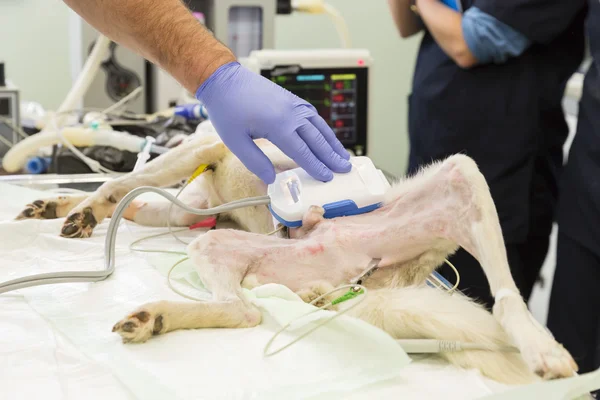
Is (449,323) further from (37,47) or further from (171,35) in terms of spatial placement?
(37,47)

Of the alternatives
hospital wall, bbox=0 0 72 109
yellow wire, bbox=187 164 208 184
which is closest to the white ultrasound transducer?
yellow wire, bbox=187 164 208 184

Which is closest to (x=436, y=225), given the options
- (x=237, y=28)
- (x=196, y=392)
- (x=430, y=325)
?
(x=430, y=325)

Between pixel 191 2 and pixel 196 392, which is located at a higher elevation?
pixel 191 2

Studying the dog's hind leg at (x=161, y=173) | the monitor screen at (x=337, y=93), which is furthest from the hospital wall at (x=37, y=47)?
the dog's hind leg at (x=161, y=173)

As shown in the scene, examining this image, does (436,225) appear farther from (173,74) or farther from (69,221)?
(69,221)

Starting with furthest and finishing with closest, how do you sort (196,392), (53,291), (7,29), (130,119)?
(7,29) → (130,119) → (53,291) → (196,392)

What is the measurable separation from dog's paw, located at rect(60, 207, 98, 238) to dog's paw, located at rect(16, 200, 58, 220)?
0.36 ft

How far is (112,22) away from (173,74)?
0.15m

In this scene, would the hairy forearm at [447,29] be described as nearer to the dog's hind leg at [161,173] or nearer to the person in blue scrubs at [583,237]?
the person in blue scrubs at [583,237]

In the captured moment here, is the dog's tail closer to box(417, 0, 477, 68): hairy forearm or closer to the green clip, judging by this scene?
the green clip

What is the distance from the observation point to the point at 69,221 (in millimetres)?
1307

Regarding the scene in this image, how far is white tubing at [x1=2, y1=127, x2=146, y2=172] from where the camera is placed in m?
1.75

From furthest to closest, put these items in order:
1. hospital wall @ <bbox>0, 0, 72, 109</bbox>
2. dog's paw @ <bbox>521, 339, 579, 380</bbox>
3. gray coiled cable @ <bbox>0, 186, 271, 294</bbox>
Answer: hospital wall @ <bbox>0, 0, 72, 109</bbox> → gray coiled cable @ <bbox>0, 186, 271, 294</bbox> → dog's paw @ <bbox>521, 339, 579, 380</bbox>

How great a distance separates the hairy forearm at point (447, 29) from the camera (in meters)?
1.90
